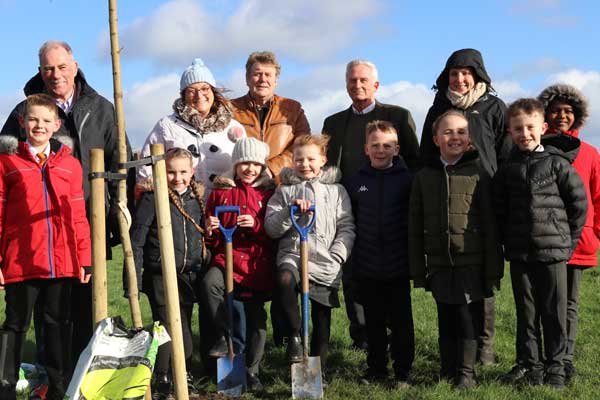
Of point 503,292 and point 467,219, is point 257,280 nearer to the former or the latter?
point 467,219

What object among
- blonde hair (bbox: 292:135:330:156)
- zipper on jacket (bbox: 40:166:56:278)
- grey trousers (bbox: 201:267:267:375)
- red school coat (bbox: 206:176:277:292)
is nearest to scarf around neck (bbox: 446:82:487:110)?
blonde hair (bbox: 292:135:330:156)

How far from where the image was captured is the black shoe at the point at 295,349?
5.94 meters

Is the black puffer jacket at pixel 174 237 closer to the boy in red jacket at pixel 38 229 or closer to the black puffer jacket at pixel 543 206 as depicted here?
the boy in red jacket at pixel 38 229

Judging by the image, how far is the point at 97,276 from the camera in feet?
14.9

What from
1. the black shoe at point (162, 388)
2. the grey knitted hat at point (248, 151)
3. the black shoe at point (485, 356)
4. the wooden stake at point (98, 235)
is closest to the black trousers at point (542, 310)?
the black shoe at point (485, 356)

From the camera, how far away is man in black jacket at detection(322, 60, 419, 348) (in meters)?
7.05

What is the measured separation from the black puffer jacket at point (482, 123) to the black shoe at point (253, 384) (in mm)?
2274

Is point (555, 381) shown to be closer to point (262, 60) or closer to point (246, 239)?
point (246, 239)

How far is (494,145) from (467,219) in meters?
1.07

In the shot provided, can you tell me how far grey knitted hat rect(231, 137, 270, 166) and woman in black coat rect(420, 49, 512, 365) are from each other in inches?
55.4

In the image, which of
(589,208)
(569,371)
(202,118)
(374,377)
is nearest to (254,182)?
(202,118)

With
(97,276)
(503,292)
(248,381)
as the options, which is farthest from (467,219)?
(503,292)

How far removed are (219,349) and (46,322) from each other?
4.30 ft

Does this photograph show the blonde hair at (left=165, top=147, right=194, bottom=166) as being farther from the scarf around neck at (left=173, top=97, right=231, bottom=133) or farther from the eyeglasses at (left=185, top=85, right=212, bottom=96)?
the eyeglasses at (left=185, top=85, right=212, bottom=96)
